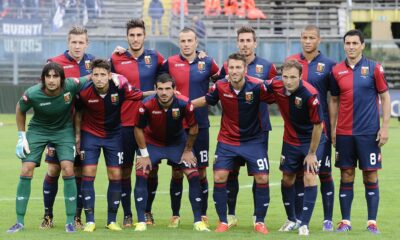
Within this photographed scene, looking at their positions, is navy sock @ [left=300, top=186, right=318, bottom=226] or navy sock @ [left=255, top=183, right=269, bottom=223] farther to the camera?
navy sock @ [left=255, top=183, right=269, bottom=223]

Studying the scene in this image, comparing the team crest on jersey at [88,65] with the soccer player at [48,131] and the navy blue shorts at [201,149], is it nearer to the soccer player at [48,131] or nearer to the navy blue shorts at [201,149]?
the soccer player at [48,131]

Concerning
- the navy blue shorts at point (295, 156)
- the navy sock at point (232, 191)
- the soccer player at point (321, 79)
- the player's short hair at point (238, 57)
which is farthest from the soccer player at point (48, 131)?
the soccer player at point (321, 79)

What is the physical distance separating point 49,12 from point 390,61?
12.3m

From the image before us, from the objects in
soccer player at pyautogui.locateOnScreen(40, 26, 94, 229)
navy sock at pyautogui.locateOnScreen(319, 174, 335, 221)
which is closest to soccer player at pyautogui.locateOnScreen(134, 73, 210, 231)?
soccer player at pyautogui.locateOnScreen(40, 26, 94, 229)

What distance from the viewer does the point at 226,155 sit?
11453 millimetres

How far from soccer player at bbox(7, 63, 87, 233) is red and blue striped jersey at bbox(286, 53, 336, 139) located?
8.02 feet

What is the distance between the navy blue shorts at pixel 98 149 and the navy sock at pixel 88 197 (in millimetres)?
192

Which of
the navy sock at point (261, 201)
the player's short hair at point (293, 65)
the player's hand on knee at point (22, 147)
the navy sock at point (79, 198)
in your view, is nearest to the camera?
the player's short hair at point (293, 65)

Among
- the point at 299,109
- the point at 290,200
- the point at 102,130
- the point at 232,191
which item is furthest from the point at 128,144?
the point at 299,109

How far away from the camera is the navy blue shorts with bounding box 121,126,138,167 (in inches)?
472

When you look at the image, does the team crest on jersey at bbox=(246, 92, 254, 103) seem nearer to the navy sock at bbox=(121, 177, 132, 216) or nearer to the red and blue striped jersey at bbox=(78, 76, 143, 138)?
the red and blue striped jersey at bbox=(78, 76, 143, 138)

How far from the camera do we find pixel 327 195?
11.5 metres

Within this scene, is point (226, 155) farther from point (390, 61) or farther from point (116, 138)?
point (390, 61)

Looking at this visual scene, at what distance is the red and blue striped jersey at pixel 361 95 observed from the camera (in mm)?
11188
